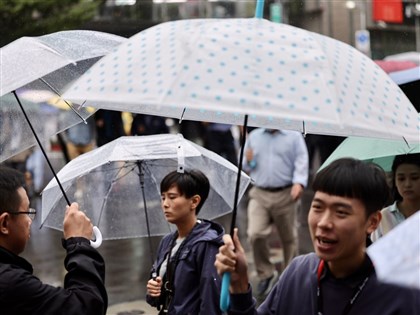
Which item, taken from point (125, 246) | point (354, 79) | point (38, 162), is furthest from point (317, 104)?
point (38, 162)

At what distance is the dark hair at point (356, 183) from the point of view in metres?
2.77

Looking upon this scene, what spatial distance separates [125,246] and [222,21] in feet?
28.9

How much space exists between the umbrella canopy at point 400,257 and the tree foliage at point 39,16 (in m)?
10.7

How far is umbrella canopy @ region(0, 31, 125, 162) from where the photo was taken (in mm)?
3682

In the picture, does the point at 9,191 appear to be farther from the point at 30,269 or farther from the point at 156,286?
the point at 156,286

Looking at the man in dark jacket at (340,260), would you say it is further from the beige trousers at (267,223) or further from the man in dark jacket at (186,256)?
the beige trousers at (267,223)

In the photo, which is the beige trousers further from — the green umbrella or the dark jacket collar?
the dark jacket collar

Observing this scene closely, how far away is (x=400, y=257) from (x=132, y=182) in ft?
11.6

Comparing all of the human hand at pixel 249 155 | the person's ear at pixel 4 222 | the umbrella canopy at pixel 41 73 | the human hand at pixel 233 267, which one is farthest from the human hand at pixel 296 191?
the human hand at pixel 233 267

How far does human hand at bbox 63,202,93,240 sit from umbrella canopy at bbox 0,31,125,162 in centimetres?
63

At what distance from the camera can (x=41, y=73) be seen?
3.64 metres

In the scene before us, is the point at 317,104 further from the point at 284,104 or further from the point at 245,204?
the point at 245,204

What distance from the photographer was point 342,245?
8.90 feet

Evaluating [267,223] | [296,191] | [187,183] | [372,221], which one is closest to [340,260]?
[372,221]
